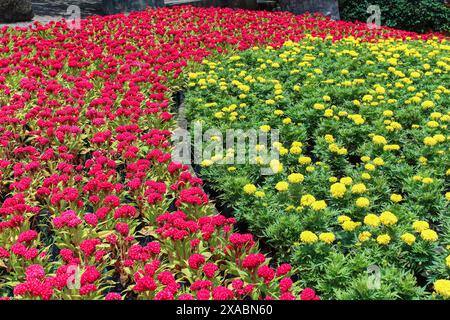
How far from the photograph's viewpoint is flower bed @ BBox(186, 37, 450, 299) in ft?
14.0

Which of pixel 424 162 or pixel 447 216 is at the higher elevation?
pixel 424 162

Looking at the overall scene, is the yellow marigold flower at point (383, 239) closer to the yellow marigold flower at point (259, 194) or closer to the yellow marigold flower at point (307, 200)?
the yellow marigold flower at point (307, 200)

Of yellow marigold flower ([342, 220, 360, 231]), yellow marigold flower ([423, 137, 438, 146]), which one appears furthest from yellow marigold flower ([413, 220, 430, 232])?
yellow marigold flower ([423, 137, 438, 146])

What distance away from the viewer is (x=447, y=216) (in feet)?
16.3

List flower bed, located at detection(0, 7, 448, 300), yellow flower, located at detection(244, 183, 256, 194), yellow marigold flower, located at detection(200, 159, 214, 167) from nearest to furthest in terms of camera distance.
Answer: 1. flower bed, located at detection(0, 7, 448, 300)
2. yellow flower, located at detection(244, 183, 256, 194)
3. yellow marigold flower, located at detection(200, 159, 214, 167)

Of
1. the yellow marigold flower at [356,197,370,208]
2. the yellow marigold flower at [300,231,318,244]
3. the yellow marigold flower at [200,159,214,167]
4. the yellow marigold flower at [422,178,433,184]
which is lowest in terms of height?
the yellow marigold flower at [300,231,318,244]

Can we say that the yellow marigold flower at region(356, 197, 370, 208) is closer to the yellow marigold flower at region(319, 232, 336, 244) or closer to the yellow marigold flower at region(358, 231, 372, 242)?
the yellow marigold flower at region(358, 231, 372, 242)

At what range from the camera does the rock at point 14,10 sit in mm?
14288

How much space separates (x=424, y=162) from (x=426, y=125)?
3.84 ft

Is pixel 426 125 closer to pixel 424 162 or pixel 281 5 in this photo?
pixel 424 162

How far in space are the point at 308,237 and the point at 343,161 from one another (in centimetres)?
197

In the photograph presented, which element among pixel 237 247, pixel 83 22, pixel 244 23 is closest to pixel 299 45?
Result: pixel 244 23

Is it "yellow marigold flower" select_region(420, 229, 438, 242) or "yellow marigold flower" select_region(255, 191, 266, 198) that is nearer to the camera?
"yellow marigold flower" select_region(420, 229, 438, 242)

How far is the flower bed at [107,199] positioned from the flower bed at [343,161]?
389mm
